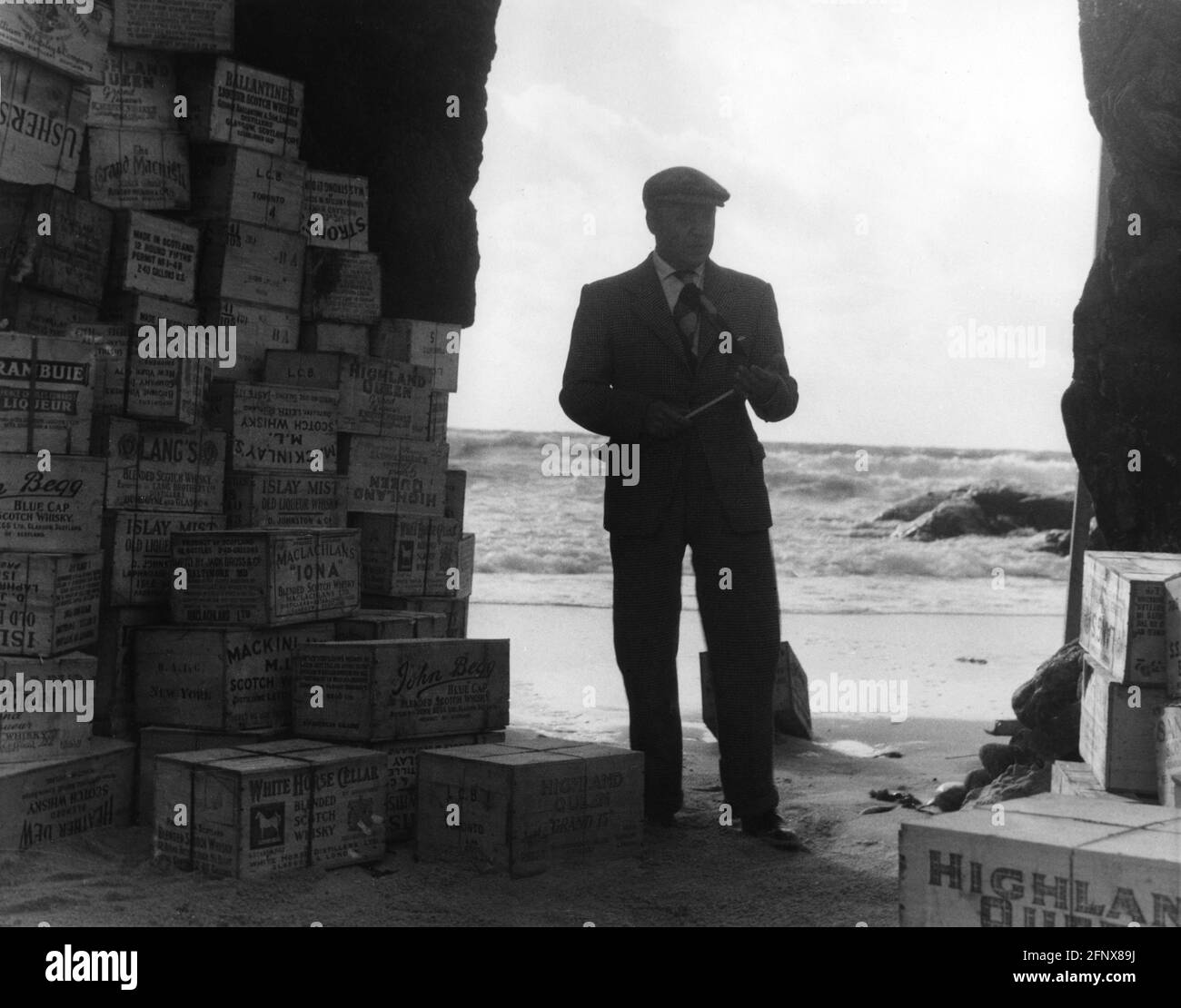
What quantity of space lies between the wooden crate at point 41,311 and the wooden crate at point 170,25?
1255 millimetres

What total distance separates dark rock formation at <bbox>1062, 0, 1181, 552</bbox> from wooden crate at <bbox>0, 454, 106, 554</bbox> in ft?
12.1

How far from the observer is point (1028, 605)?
1412 cm

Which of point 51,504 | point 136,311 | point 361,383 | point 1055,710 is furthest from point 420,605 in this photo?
point 1055,710

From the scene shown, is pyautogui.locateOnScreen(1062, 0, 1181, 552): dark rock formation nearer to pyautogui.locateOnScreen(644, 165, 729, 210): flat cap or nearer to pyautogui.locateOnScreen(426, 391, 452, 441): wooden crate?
pyautogui.locateOnScreen(644, 165, 729, 210): flat cap

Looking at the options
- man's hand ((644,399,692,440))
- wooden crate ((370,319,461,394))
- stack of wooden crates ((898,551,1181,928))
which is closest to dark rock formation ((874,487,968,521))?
wooden crate ((370,319,461,394))

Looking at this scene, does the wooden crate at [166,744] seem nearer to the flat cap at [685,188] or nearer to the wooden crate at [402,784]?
the wooden crate at [402,784]

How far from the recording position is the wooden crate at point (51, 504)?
4387mm

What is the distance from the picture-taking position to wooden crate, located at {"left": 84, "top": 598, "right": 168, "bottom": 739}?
4.73m

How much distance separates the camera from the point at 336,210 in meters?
6.26

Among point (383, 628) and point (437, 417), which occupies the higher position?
point (437, 417)

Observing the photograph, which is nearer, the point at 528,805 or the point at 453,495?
the point at 528,805

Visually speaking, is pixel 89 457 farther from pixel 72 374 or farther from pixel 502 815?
pixel 502 815

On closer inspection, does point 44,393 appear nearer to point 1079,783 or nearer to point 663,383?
point 663,383

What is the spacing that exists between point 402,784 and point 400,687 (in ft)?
1.03
